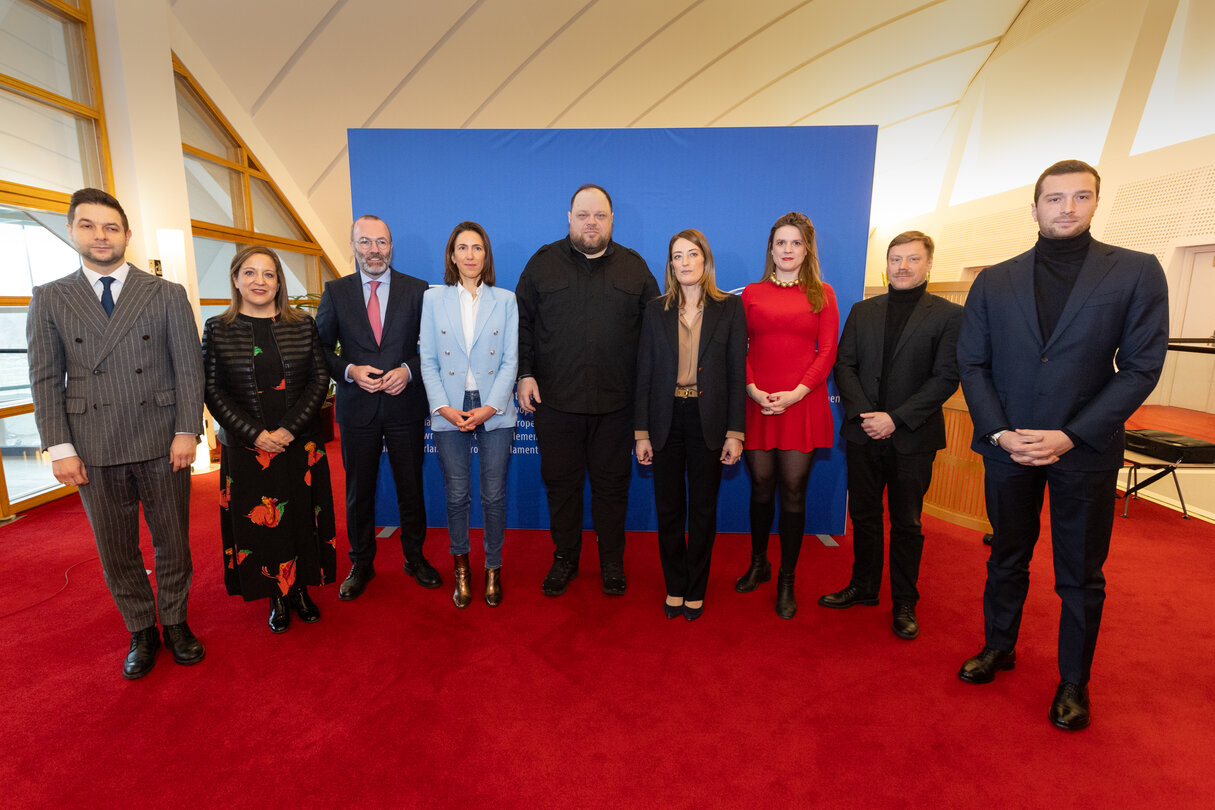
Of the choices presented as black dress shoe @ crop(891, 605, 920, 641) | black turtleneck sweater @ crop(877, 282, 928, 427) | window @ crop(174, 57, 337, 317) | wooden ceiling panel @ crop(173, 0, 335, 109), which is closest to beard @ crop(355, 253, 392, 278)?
black turtleneck sweater @ crop(877, 282, 928, 427)

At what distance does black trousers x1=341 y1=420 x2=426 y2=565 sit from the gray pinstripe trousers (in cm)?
69

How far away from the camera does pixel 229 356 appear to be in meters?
2.27

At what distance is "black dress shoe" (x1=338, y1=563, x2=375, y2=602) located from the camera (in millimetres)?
2789

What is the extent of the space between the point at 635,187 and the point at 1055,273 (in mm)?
2217

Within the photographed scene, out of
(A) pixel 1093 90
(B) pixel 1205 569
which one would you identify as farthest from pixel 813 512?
(A) pixel 1093 90

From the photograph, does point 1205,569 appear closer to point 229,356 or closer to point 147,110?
point 229,356

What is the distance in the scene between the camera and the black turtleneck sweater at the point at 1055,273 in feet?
6.07

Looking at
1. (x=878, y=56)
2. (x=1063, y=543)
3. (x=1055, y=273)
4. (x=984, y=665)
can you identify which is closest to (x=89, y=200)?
(x=1055, y=273)

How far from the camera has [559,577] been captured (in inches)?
113

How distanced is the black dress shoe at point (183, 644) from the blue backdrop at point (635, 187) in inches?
88.2

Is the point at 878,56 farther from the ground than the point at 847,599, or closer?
farther from the ground

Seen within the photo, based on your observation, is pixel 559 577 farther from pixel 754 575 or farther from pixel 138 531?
pixel 138 531

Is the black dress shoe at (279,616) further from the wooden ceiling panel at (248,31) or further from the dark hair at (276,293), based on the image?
the wooden ceiling panel at (248,31)

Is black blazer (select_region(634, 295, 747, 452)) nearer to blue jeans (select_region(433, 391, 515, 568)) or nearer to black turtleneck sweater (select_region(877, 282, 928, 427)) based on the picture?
black turtleneck sweater (select_region(877, 282, 928, 427))
